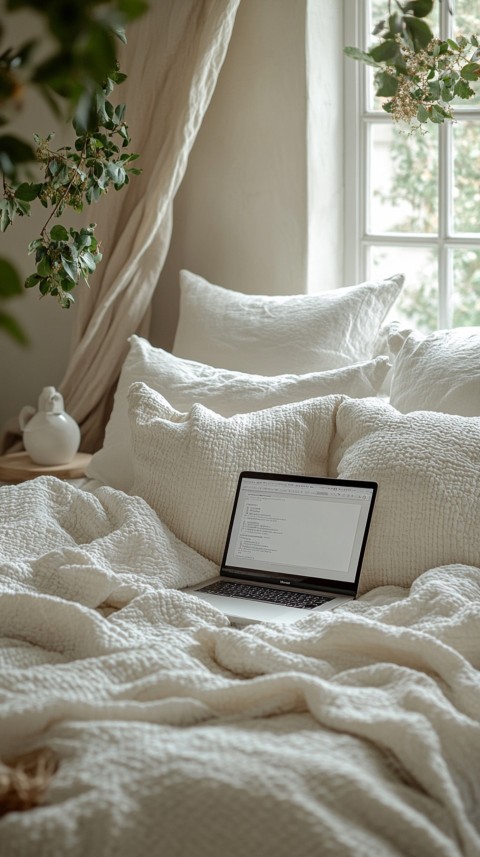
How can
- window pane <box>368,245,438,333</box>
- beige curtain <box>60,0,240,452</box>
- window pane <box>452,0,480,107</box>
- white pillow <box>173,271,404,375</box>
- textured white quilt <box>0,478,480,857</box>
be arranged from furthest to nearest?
window pane <box>368,245,438,333</box>
beige curtain <box>60,0,240,452</box>
window pane <box>452,0,480,107</box>
white pillow <box>173,271,404,375</box>
textured white quilt <box>0,478,480,857</box>

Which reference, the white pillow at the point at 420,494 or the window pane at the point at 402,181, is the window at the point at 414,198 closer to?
the window pane at the point at 402,181

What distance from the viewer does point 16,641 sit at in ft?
5.15

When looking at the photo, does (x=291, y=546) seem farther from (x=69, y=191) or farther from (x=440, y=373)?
(x=69, y=191)

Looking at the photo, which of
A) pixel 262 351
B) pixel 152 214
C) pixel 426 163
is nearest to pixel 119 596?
pixel 262 351

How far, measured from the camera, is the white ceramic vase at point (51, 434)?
287cm

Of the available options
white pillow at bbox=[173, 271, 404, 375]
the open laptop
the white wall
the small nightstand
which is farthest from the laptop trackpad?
the white wall

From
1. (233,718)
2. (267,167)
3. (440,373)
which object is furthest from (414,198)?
(233,718)

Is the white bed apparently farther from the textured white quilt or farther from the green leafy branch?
the green leafy branch

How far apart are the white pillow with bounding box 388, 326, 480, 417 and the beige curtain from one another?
0.96 metres

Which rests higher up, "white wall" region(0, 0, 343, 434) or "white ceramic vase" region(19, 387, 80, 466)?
"white wall" region(0, 0, 343, 434)

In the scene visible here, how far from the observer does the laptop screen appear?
6.15 feet

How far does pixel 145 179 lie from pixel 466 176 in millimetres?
944

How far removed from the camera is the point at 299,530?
1953 mm

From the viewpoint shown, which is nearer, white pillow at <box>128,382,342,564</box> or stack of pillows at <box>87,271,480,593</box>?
stack of pillows at <box>87,271,480,593</box>
